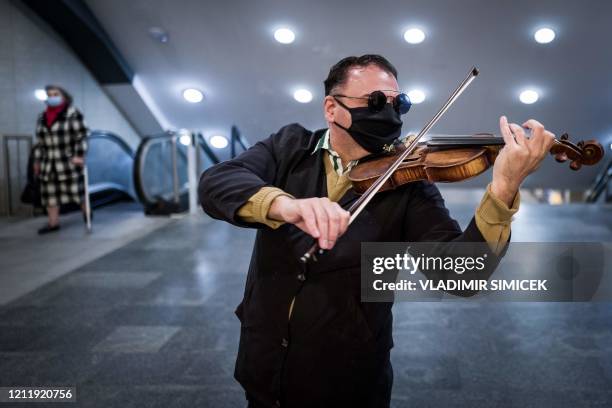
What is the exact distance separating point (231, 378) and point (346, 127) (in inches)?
54.5

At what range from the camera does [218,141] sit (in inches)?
292

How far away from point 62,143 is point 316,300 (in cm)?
467

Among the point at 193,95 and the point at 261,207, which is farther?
the point at 193,95

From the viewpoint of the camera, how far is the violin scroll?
1297 millimetres

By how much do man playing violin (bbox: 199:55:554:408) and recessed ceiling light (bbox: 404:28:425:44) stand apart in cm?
437

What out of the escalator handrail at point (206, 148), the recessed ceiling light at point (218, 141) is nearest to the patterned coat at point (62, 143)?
the escalator handrail at point (206, 148)

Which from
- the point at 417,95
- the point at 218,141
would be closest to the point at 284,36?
the point at 417,95

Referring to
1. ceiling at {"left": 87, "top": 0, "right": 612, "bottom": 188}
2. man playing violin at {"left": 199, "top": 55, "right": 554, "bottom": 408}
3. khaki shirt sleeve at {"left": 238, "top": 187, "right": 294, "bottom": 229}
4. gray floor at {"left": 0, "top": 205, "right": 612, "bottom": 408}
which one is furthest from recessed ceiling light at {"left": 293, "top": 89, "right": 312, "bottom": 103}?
khaki shirt sleeve at {"left": 238, "top": 187, "right": 294, "bottom": 229}

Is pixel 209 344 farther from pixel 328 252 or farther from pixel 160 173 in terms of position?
pixel 160 173

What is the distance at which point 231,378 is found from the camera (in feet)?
7.62

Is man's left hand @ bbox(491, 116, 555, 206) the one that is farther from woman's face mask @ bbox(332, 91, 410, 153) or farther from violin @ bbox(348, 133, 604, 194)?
woman's face mask @ bbox(332, 91, 410, 153)

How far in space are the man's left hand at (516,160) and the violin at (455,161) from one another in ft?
0.75

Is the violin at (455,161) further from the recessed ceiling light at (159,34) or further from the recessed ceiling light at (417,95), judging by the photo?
the recessed ceiling light at (159,34)

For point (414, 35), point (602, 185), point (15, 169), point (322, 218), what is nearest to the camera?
point (322, 218)
